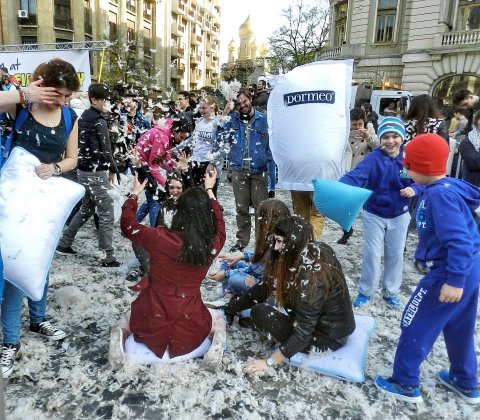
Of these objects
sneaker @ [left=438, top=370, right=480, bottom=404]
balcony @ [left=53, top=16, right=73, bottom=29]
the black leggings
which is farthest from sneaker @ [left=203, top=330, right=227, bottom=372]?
balcony @ [left=53, top=16, right=73, bottom=29]

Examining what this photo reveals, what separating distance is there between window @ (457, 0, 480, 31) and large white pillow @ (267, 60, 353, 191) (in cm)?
2233

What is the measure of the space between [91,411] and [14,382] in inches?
23.1

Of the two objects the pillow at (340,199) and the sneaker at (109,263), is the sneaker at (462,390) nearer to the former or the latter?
the pillow at (340,199)

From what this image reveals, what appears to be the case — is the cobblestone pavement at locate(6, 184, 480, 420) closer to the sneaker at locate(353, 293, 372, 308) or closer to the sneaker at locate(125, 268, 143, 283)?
the sneaker at locate(353, 293, 372, 308)

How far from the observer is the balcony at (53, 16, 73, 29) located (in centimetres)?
2678

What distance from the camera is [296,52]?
29953 mm

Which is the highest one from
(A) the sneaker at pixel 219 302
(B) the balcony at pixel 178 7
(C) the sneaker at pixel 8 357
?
(B) the balcony at pixel 178 7

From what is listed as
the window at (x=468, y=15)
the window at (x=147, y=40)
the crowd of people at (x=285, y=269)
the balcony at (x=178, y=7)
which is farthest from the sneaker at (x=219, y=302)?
the balcony at (x=178, y=7)

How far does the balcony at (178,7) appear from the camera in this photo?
45556mm

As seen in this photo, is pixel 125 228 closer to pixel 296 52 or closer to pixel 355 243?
pixel 355 243

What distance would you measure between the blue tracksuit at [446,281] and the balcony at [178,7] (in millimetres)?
50069

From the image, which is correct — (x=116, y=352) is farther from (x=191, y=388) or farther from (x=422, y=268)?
(x=422, y=268)

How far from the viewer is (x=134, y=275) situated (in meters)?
4.00

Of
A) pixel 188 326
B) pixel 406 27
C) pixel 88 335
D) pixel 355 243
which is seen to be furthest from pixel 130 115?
pixel 406 27
